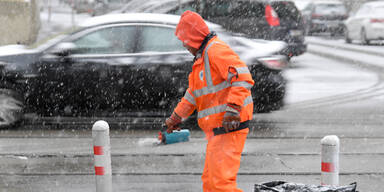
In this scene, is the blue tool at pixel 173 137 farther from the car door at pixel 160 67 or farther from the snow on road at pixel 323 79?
the snow on road at pixel 323 79

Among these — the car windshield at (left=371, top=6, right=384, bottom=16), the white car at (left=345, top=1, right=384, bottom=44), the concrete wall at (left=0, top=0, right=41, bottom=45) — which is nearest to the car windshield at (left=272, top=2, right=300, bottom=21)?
the concrete wall at (left=0, top=0, right=41, bottom=45)

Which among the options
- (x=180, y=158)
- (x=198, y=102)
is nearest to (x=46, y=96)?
(x=180, y=158)

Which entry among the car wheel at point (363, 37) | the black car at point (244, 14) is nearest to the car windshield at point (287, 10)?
the black car at point (244, 14)

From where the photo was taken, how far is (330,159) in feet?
14.5

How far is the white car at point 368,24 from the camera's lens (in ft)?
76.1

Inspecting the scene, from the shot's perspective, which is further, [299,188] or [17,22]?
[17,22]

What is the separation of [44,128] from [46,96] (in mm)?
575

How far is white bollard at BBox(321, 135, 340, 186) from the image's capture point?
441cm

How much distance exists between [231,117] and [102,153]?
123 cm

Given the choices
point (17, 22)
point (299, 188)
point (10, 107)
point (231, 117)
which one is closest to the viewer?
point (299, 188)

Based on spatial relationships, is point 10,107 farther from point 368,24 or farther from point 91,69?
point 368,24

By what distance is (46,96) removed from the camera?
8617mm

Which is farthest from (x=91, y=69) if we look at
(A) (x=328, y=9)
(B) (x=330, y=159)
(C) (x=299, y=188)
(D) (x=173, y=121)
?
(A) (x=328, y=9)

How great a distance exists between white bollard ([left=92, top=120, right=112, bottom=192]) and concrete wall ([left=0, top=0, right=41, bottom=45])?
14.0 metres
